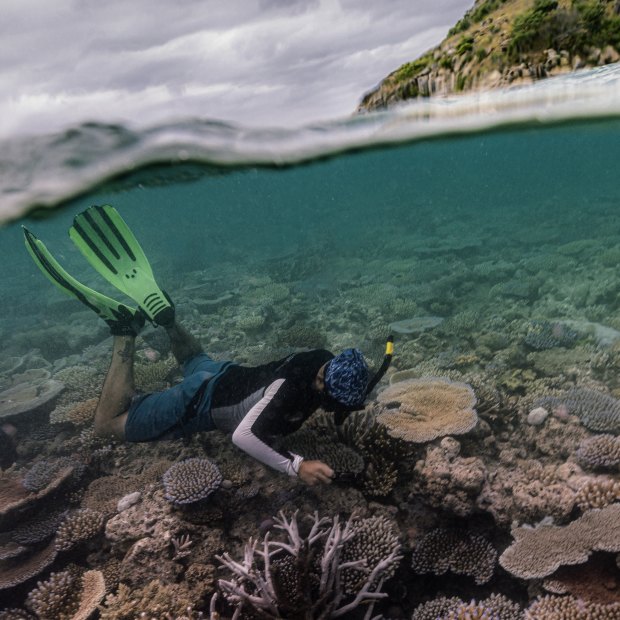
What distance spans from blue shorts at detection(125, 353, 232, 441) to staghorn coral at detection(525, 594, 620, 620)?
394cm

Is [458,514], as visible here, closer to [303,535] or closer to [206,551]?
[303,535]

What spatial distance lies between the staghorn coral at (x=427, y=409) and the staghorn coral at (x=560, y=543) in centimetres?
129

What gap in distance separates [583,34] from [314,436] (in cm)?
765

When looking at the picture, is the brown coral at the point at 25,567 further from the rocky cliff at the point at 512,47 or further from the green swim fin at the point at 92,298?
the rocky cliff at the point at 512,47

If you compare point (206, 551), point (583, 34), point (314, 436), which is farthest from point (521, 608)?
point (583, 34)

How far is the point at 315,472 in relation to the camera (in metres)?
4.12

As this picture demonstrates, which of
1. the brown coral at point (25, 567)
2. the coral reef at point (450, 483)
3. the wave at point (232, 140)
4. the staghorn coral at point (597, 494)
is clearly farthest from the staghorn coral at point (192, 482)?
the wave at point (232, 140)

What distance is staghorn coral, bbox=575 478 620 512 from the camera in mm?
4199

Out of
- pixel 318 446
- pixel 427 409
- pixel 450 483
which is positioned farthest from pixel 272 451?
pixel 427 409

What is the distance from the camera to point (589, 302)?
36.9 feet

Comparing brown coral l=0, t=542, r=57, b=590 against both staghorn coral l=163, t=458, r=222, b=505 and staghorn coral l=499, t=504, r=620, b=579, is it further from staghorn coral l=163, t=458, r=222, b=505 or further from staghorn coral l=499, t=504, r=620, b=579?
staghorn coral l=499, t=504, r=620, b=579

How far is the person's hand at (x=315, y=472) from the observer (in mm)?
4117

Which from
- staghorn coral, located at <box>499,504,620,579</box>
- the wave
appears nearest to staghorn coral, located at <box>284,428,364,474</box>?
staghorn coral, located at <box>499,504,620,579</box>

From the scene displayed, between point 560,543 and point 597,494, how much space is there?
0.77m
